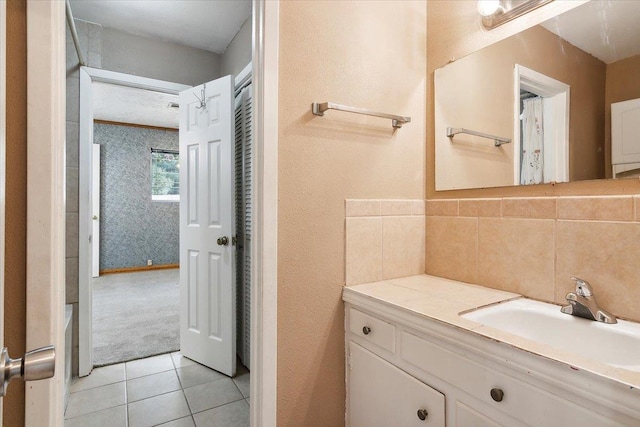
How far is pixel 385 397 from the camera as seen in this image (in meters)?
1.17

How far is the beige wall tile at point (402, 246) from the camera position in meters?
1.51

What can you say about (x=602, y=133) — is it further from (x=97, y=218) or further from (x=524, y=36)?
(x=97, y=218)

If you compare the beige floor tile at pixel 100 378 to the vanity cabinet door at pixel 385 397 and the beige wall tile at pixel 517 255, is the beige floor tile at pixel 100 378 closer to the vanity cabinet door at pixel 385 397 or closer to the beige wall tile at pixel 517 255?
the vanity cabinet door at pixel 385 397

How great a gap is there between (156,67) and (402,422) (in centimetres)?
300

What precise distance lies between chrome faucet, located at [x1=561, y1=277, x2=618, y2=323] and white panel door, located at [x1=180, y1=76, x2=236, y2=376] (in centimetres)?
182

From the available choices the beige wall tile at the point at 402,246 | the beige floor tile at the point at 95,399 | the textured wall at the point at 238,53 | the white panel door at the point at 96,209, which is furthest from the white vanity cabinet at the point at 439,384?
the white panel door at the point at 96,209

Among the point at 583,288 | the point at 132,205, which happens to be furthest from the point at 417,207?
the point at 132,205

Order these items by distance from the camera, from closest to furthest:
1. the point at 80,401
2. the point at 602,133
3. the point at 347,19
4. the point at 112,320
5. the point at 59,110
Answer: the point at 59,110 → the point at 602,133 → the point at 347,19 → the point at 80,401 → the point at 112,320

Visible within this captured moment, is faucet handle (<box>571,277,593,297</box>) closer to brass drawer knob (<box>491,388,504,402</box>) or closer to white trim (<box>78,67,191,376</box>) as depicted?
brass drawer knob (<box>491,388,504,402</box>)

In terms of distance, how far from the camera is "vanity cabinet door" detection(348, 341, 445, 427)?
101 cm

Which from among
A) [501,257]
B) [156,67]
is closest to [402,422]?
[501,257]

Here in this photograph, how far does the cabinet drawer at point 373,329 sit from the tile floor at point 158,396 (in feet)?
3.18

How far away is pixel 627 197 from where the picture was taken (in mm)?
980

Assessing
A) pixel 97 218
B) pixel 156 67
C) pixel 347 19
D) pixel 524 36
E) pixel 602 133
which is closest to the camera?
pixel 602 133
